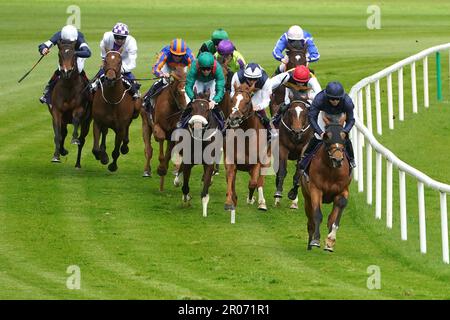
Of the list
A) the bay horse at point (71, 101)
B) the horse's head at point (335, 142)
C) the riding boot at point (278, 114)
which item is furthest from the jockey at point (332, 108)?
the bay horse at point (71, 101)

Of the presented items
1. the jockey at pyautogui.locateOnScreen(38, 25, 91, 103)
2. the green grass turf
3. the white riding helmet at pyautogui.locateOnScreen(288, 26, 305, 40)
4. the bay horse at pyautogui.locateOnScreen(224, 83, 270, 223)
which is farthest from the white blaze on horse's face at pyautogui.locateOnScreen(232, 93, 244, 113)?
the white riding helmet at pyautogui.locateOnScreen(288, 26, 305, 40)

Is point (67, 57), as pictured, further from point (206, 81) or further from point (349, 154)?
point (349, 154)

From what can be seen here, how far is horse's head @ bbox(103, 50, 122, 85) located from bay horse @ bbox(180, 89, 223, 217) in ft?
7.71

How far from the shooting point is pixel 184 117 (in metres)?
19.7

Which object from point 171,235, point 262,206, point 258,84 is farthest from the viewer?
Answer: point 262,206

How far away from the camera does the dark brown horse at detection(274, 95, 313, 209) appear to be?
780 inches

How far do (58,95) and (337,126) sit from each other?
7112mm

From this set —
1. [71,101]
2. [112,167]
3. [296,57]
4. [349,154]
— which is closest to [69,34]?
[71,101]

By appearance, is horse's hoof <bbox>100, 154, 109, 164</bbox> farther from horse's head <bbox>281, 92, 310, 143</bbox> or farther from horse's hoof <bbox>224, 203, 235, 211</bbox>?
horse's hoof <bbox>224, 203, 235, 211</bbox>

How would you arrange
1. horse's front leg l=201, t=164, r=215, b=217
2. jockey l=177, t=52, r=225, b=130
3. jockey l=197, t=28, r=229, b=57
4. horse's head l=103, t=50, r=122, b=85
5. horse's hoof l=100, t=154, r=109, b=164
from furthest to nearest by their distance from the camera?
jockey l=197, t=28, r=229, b=57
horse's hoof l=100, t=154, r=109, b=164
horse's head l=103, t=50, r=122, b=85
jockey l=177, t=52, r=225, b=130
horse's front leg l=201, t=164, r=215, b=217

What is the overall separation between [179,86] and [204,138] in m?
1.63

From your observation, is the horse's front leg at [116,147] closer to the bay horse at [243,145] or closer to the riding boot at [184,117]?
the riding boot at [184,117]
